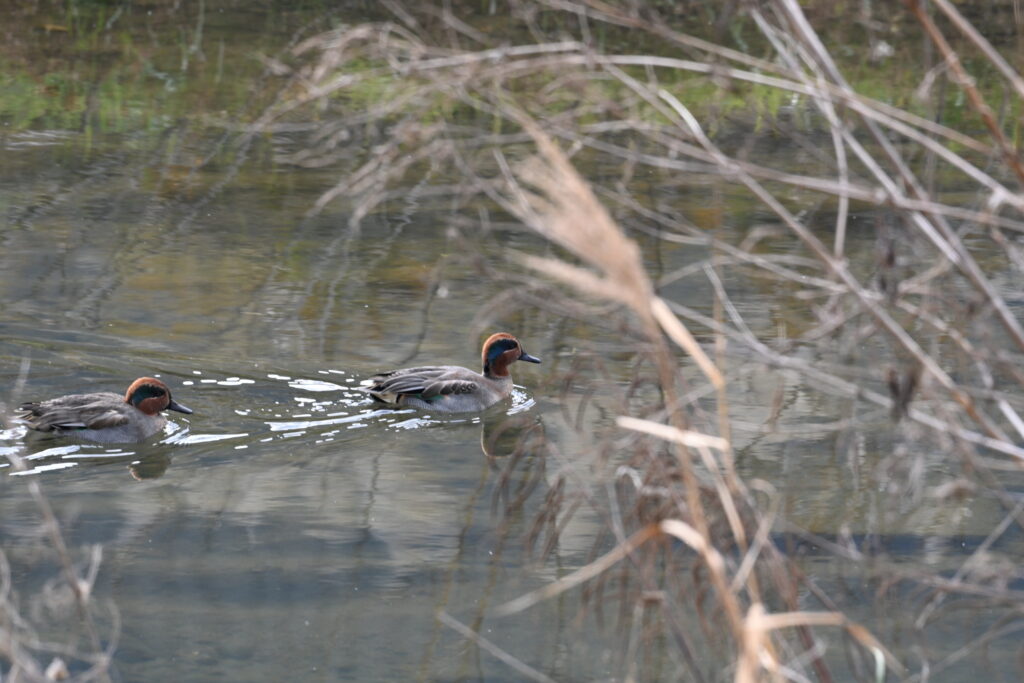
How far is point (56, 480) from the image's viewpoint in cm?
750

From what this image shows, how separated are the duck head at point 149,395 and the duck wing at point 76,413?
0.26ft

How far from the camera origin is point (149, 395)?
8219mm

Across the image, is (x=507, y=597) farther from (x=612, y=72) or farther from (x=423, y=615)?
(x=612, y=72)

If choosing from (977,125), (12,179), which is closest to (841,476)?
(12,179)

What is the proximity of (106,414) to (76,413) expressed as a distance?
0.15m

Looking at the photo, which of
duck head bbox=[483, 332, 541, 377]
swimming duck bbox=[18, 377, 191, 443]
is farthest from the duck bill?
duck head bbox=[483, 332, 541, 377]

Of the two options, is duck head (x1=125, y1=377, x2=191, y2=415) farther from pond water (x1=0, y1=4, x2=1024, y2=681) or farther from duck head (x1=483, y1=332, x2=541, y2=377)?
duck head (x1=483, y1=332, x2=541, y2=377)

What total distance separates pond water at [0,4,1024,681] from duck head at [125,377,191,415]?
0.21m

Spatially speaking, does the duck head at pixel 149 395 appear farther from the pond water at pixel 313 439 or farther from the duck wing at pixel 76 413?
the pond water at pixel 313 439

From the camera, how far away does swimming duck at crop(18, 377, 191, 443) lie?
316 inches

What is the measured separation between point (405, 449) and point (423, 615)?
212 centimetres

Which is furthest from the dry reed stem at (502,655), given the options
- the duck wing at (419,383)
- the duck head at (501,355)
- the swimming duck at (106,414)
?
the duck head at (501,355)

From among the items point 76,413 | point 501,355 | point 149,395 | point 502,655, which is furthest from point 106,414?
point 502,655

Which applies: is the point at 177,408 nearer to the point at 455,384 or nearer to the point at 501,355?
the point at 455,384
